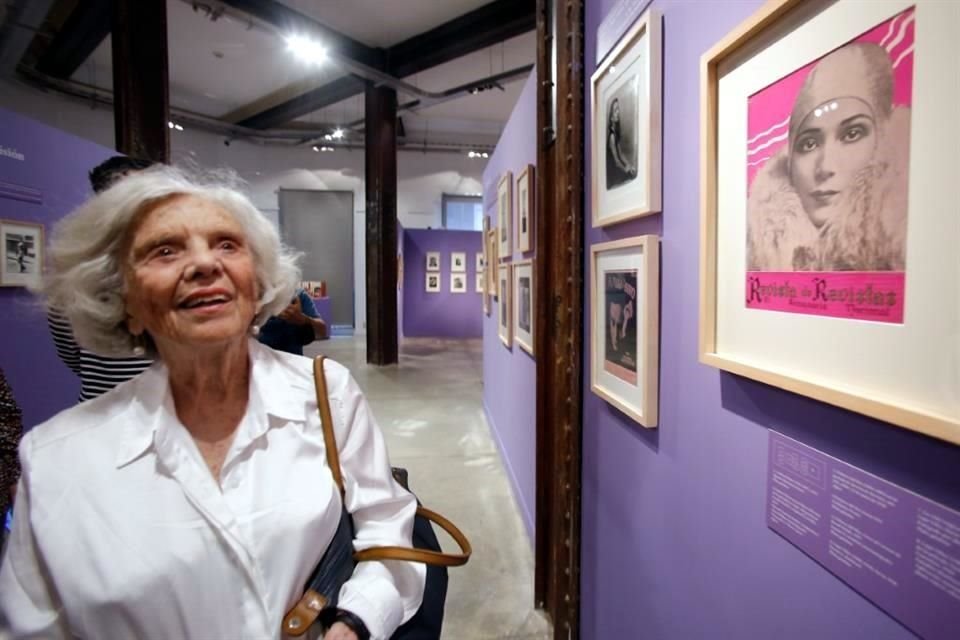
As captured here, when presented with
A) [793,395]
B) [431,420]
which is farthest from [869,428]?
[431,420]

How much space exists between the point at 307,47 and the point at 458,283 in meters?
7.15

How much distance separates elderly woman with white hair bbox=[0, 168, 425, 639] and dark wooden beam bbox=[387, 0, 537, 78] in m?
7.16

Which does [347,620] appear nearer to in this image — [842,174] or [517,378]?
[842,174]

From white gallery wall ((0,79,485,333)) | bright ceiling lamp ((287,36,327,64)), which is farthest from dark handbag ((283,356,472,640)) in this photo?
white gallery wall ((0,79,485,333))

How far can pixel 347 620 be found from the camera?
1.05 m

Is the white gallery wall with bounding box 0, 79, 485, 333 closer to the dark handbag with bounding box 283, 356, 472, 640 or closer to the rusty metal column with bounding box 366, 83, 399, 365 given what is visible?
the rusty metal column with bounding box 366, 83, 399, 365

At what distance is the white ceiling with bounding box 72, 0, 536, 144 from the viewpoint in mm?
7395

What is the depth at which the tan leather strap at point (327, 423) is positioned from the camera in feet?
3.83

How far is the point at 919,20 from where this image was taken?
1.97 feet

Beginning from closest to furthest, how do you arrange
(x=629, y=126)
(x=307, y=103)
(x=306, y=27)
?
(x=629, y=126)
(x=306, y=27)
(x=307, y=103)

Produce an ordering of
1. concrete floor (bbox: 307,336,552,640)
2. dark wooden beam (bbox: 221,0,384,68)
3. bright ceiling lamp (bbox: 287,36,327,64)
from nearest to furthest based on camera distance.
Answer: concrete floor (bbox: 307,336,552,640)
dark wooden beam (bbox: 221,0,384,68)
bright ceiling lamp (bbox: 287,36,327,64)

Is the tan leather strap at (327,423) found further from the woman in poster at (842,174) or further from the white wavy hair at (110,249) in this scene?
the woman in poster at (842,174)

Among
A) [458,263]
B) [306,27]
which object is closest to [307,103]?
[306,27]

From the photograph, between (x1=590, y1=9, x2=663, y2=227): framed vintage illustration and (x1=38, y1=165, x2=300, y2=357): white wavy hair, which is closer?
(x1=38, y1=165, x2=300, y2=357): white wavy hair
